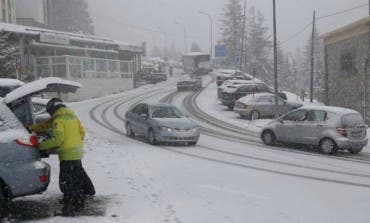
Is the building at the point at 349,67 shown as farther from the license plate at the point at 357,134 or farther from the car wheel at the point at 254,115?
the license plate at the point at 357,134

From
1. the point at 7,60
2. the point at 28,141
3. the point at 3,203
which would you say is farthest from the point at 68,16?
the point at 3,203

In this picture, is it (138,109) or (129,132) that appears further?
(129,132)

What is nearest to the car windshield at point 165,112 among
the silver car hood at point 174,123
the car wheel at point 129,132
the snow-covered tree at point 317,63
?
the silver car hood at point 174,123

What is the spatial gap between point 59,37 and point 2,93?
34711 mm

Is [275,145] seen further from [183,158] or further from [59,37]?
[59,37]

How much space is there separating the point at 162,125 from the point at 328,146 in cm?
577

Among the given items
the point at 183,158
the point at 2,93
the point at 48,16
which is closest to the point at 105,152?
the point at 183,158

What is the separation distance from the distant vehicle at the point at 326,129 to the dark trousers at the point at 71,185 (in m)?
11.2

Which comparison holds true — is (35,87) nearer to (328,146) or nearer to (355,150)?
(328,146)

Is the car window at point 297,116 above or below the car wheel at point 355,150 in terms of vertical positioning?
above

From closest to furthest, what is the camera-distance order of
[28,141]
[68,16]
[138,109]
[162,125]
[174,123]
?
[28,141] → [162,125] → [174,123] → [138,109] → [68,16]

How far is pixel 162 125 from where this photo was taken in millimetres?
18422

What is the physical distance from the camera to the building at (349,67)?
92.8 ft

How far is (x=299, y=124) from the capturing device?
60.7 feet
